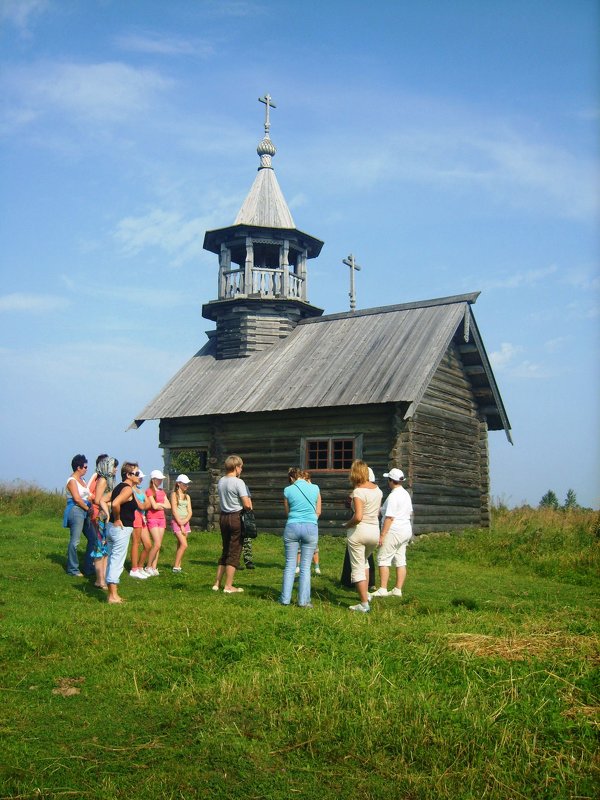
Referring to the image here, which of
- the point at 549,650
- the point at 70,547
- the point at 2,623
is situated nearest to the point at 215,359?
the point at 70,547

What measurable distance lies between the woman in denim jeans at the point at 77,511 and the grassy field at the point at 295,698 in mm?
2139

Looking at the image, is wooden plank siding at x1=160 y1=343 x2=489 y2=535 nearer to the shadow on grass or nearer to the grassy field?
the shadow on grass

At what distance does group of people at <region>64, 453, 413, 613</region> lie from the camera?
977cm

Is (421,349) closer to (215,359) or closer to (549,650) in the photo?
(215,359)

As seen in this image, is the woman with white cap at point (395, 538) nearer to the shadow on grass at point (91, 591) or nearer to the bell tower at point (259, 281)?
the shadow on grass at point (91, 591)

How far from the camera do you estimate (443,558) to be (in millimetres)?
17250

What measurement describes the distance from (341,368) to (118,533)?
12.9m

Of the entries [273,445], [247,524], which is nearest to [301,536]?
[247,524]

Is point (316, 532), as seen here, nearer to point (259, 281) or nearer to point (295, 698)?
point (295, 698)

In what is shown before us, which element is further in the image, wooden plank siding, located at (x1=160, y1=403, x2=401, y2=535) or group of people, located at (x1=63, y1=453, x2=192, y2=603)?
wooden plank siding, located at (x1=160, y1=403, x2=401, y2=535)

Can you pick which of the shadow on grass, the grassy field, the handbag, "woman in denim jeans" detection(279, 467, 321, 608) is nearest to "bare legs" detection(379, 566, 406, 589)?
the grassy field

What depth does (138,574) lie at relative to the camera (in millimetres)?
12531

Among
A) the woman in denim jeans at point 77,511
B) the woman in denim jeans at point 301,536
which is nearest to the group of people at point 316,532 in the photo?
the woman in denim jeans at point 301,536

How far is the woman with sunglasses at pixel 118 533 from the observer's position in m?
9.92
